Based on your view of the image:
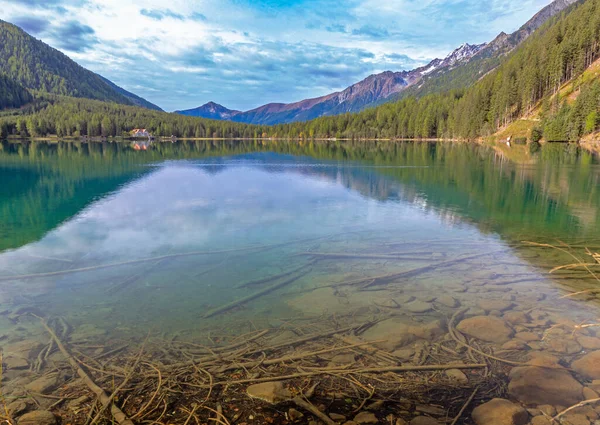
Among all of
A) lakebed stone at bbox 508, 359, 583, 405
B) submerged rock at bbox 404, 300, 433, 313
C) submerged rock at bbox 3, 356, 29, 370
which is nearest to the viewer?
lakebed stone at bbox 508, 359, 583, 405

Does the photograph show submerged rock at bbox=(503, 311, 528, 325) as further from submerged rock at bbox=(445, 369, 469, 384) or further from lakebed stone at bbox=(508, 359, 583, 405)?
submerged rock at bbox=(445, 369, 469, 384)

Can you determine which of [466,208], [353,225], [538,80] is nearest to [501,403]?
[353,225]

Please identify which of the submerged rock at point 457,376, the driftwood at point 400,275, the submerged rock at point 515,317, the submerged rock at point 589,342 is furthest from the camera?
the driftwood at point 400,275

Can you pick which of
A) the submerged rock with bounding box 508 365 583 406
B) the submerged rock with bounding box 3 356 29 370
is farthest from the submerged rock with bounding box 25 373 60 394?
the submerged rock with bounding box 508 365 583 406

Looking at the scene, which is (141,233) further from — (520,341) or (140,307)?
(520,341)

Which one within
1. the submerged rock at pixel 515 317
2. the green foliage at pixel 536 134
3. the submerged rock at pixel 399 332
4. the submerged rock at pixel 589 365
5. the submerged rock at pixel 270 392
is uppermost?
Result: the green foliage at pixel 536 134

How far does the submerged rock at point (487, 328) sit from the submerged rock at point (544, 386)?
1282 mm

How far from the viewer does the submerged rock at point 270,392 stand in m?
6.71

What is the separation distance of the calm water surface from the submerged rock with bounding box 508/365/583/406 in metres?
2.99

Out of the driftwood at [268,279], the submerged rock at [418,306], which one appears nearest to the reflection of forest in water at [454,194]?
the submerged rock at [418,306]

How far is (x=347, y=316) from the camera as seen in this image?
10.2 m

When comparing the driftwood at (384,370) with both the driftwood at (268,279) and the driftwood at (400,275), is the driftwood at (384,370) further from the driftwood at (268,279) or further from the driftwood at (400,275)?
the driftwood at (268,279)

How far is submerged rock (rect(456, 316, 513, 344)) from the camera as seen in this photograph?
353 inches

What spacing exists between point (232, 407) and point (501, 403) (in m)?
4.84
